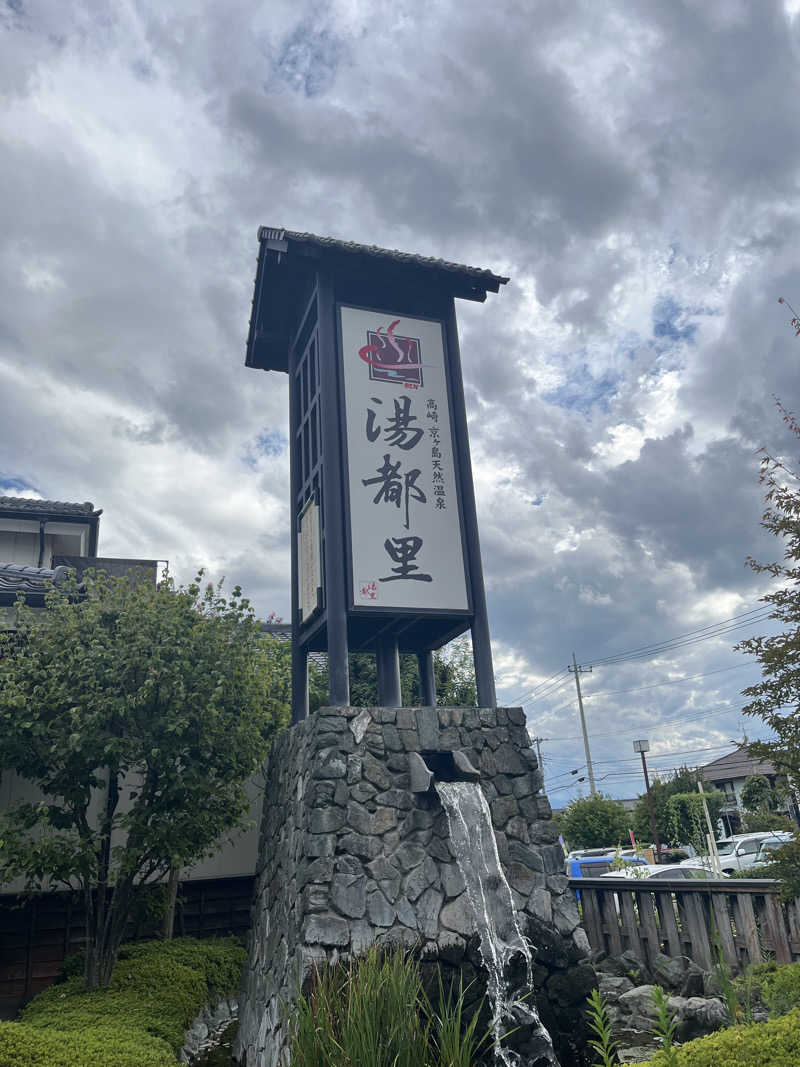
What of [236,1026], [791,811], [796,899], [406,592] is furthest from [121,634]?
[791,811]

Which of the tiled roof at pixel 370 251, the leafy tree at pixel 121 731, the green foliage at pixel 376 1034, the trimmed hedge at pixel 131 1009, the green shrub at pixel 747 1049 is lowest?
the trimmed hedge at pixel 131 1009

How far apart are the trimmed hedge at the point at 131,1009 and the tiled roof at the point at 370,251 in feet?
30.6

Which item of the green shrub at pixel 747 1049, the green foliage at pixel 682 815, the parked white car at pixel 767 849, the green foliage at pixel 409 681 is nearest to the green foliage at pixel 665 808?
the green foliage at pixel 682 815

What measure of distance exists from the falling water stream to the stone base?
0.39 ft

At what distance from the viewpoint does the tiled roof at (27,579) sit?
11.7m

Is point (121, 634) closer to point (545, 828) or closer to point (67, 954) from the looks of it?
point (67, 954)

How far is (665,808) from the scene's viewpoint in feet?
101

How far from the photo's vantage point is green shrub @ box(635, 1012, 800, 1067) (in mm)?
4176

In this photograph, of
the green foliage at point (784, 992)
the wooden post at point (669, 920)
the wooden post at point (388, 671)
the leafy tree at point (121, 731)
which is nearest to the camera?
the green foliage at point (784, 992)

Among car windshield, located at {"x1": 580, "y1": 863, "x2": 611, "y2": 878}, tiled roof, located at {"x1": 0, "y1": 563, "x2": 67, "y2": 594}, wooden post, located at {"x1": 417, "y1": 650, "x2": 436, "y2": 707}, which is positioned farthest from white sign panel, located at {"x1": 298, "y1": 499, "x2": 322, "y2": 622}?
car windshield, located at {"x1": 580, "y1": 863, "x2": 611, "y2": 878}

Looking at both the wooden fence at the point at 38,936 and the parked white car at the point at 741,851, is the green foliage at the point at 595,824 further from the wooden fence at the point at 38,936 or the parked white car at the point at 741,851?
the wooden fence at the point at 38,936

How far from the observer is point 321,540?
10.3 m

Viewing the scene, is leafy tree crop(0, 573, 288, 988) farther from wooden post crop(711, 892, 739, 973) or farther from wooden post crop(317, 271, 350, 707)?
wooden post crop(711, 892, 739, 973)

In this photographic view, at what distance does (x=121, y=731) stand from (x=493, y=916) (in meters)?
5.31
